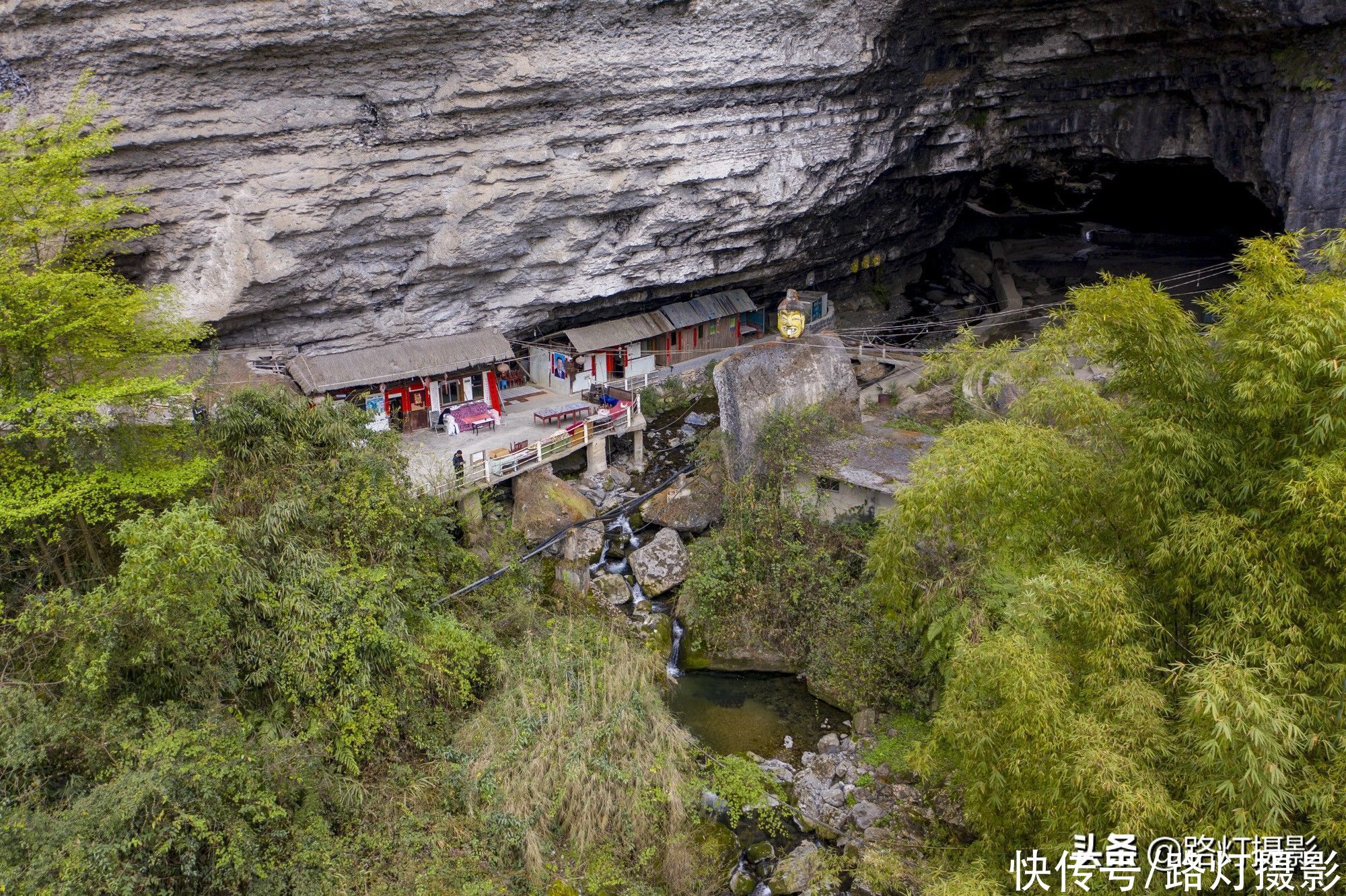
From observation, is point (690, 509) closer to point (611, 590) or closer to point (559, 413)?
point (611, 590)

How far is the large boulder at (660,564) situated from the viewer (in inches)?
646

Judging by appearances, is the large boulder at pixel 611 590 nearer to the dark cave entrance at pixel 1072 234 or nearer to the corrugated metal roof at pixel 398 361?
the corrugated metal roof at pixel 398 361

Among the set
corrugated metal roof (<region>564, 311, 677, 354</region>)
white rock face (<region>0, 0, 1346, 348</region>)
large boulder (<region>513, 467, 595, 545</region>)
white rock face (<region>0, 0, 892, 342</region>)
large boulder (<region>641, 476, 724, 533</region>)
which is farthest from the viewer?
corrugated metal roof (<region>564, 311, 677, 354</region>)

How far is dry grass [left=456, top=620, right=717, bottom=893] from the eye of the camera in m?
10.6

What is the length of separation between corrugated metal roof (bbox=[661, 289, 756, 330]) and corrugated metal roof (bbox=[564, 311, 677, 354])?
0.39 m

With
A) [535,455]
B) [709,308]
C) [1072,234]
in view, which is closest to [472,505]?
[535,455]

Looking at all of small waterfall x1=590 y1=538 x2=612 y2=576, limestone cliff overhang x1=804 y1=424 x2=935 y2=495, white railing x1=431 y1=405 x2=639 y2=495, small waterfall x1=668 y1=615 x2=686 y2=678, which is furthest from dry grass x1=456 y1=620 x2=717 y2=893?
limestone cliff overhang x1=804 y1=424 x2=935 y2=495

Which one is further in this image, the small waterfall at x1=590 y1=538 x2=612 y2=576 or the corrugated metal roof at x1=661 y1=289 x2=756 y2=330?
the corrugated metal roof at x1=661 y1=289 x2=756 y2=330

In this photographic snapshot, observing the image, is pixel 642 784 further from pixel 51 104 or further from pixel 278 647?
pixel 51 104

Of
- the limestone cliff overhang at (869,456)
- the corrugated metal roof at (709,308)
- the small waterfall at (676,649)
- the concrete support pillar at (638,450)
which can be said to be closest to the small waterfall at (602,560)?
the small waterfall at (676,649)

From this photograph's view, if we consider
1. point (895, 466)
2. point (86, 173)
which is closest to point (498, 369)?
point (86, 173)

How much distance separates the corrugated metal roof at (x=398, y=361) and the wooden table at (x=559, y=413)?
5.27 ft

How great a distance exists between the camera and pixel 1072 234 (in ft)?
108

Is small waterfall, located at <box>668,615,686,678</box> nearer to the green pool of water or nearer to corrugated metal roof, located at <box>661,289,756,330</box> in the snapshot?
the green pool of water
